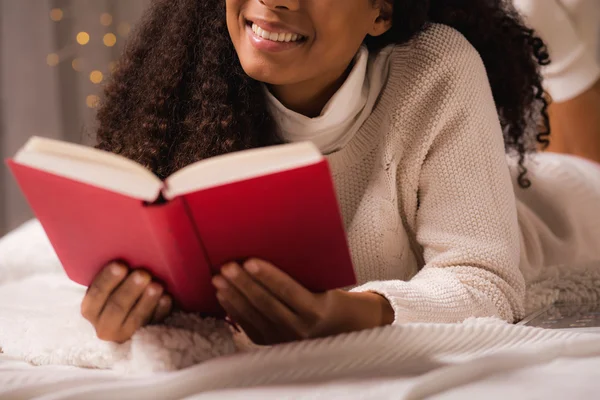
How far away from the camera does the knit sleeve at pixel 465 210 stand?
1.13 metres

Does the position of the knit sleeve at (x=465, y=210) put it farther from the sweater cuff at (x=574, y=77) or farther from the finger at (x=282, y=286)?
the sweater cuff at (x=574, y=77)

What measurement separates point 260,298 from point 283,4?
0.50 m

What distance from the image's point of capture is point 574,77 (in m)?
1.96

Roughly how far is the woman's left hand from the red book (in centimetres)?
2

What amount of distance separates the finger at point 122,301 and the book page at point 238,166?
14cm

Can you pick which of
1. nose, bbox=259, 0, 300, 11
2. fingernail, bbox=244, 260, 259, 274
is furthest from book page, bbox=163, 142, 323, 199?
nose, bbox=259, 0, 300, 11

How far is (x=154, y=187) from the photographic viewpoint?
74cm

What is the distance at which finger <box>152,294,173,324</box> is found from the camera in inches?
35.1

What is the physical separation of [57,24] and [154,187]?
2.38m

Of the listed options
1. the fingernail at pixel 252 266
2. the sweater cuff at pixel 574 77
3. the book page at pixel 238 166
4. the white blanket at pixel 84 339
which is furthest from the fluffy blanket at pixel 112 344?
the sweater cuff at pixel 574 77

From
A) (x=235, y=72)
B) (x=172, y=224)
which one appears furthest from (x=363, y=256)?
(x=172, y=224)

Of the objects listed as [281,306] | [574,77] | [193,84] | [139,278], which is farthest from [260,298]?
[574,77]

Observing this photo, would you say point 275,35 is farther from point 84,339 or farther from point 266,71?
point 84,339

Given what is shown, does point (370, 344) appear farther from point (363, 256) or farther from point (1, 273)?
point (1, 273)
